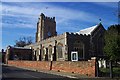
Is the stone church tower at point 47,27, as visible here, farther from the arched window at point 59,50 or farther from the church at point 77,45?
the arched window at point 59,50

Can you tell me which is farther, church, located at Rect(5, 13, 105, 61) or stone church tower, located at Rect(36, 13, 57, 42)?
stone church tower, located at Rect(36, 13, 57, 42)

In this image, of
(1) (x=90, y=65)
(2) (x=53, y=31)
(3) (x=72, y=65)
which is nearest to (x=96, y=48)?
(3) (x=72, y=65)

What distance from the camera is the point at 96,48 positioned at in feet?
178

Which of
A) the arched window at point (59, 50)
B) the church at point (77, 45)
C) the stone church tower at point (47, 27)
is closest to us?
the church at point (77, 45)

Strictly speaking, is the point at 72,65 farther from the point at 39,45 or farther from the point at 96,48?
the point at 39,45

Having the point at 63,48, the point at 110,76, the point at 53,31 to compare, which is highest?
the point at 53,31

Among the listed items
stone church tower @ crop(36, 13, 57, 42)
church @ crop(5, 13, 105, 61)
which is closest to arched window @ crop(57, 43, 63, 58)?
church @ crop(5, 13, 105, 61)

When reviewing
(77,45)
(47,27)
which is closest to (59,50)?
(77,45)

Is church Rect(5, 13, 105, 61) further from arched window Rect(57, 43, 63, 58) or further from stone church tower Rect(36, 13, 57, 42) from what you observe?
stone church tower Rect(36, 13, 57, 42)

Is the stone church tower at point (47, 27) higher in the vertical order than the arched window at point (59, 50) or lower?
higher

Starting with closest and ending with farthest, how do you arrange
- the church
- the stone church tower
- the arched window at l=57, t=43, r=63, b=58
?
the church, the arched window at l=57, t=43, r=63, b=58, the stone church tower

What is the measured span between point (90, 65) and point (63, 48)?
88.2 feet

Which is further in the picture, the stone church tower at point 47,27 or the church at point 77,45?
the stone church tower at point 47,27

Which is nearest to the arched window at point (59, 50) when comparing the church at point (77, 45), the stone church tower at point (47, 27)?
the church at point (77, 45)
